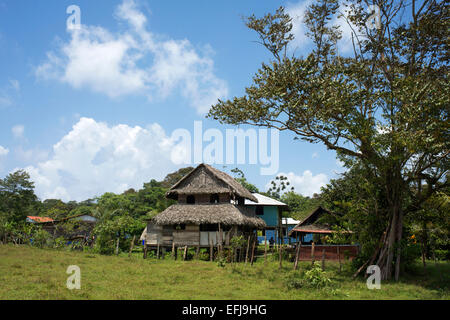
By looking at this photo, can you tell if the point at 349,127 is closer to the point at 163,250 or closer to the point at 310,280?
the point at 310,280

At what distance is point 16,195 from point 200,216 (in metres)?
26.7

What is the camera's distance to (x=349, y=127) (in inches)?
504

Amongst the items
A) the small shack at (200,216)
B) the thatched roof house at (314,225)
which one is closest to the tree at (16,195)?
the small shack at (200,216)

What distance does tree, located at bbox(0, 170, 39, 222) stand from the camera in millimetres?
38125

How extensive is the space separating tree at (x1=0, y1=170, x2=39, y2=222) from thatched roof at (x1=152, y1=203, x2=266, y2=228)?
22.8 metres

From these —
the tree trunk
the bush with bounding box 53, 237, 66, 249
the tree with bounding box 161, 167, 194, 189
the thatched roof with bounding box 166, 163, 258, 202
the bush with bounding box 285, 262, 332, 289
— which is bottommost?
the bush with bounding box 53, 237, 66, 249

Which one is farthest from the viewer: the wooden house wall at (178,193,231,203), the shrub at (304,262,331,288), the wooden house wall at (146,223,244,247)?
the wooden house wall at (178,193,231,203)

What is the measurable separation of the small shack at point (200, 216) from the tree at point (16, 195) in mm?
21826

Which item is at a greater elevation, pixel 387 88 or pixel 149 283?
pixel 387 88
